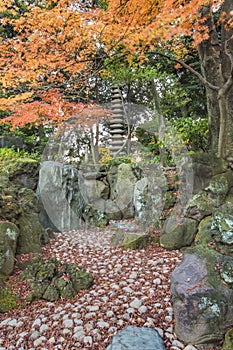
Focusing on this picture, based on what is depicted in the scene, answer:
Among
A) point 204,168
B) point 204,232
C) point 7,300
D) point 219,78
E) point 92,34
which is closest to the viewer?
point 7,300

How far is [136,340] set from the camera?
210cm

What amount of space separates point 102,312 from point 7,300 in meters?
1.26

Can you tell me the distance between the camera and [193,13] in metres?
4.64

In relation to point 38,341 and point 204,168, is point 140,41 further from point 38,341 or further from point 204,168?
point 38,341

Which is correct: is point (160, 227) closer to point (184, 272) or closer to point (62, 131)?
point (184, 272)

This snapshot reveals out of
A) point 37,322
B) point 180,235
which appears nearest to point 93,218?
point 180,235

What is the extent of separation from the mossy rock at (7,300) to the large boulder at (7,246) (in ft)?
0.77

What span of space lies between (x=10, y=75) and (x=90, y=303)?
6.04m

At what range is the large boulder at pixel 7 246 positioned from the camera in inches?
134

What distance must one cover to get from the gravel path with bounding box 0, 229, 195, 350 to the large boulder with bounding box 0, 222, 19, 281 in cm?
15

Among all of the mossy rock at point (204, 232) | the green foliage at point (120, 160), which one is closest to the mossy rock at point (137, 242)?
the mossy rock at point (204, 232)

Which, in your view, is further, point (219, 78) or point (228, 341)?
point (219, 78)

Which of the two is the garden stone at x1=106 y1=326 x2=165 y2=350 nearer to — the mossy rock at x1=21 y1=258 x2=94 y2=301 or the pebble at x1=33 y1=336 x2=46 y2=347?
the pebble at x1=33 y1=336 x2=46 y2=347

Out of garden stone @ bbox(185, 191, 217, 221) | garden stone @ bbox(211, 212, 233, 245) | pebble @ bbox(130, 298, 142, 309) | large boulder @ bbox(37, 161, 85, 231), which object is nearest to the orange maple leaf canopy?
large boulder @ bbox(37, 161, 85, 231)
